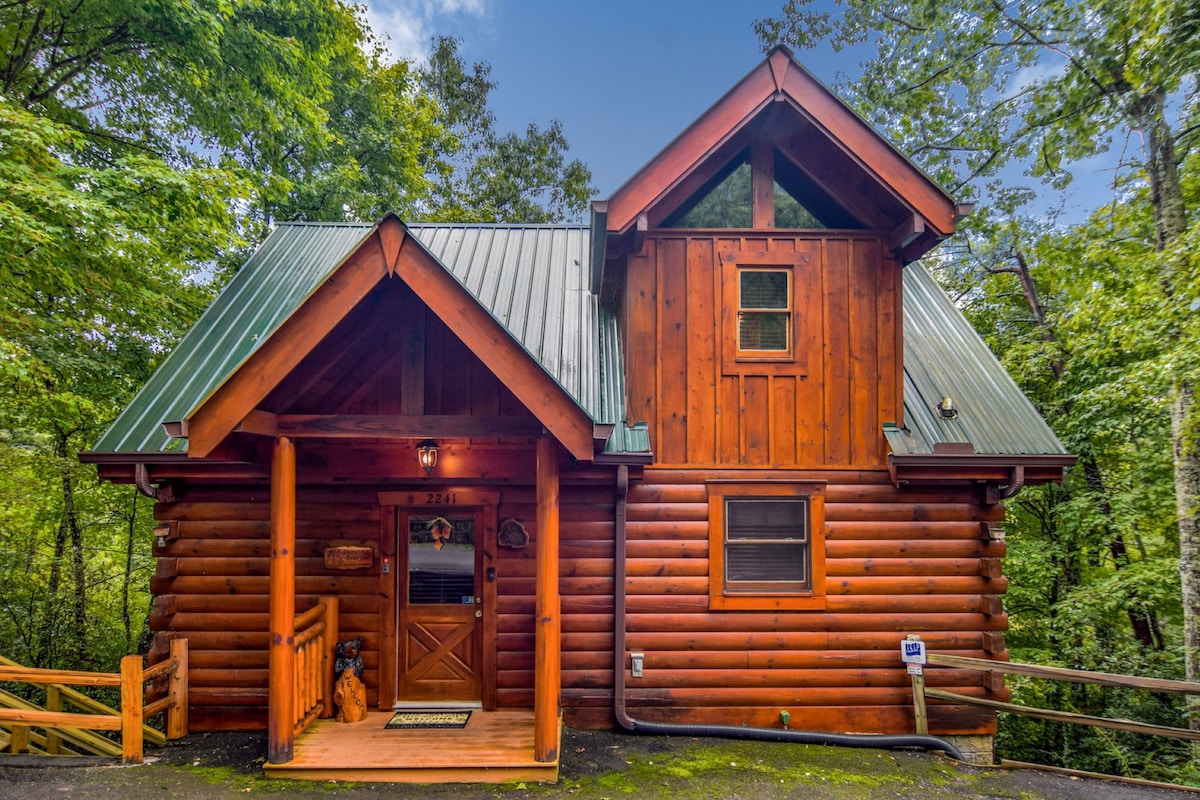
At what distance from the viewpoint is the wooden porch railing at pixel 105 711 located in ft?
16.3

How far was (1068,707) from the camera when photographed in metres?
9.49

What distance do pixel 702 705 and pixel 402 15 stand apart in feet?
102

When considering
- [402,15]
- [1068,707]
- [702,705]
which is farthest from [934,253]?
[402,15]

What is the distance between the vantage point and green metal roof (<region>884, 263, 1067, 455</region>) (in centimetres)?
624

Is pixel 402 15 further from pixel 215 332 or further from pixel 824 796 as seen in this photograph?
pixel 824 796

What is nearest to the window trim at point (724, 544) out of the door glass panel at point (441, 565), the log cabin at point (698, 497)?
the log cabin at point (698, 497)

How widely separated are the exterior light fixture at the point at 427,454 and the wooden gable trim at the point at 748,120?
2.87 m

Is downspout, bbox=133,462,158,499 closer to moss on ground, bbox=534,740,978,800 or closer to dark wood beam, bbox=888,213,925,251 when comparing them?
moss on ground, bbox=534,740,978,800

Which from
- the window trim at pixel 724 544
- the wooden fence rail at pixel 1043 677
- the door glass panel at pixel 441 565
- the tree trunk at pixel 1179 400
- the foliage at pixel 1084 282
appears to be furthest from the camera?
the foliage at pixel 1084 282

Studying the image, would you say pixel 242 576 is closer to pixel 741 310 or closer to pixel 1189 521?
pixel 741 310

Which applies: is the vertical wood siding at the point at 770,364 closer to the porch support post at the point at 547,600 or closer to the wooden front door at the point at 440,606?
the porch support post at the point at 547,600

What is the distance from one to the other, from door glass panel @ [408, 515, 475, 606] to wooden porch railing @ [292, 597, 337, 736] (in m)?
0.84

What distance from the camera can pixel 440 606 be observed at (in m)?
6.34

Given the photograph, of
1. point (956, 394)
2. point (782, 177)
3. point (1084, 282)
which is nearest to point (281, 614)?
point (782, 177)
